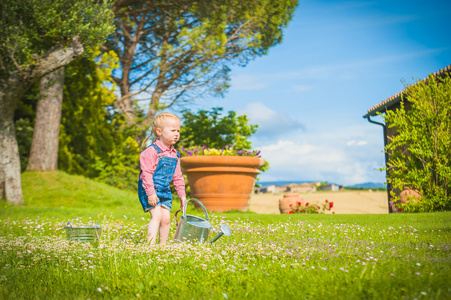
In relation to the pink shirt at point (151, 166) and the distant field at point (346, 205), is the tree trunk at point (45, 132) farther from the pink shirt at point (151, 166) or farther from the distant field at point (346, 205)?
the pink shirt at point (151, 166)

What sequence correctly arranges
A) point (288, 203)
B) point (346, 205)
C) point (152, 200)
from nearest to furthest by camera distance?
1. point (152, 200)
2. point (288, 203)
3. point (346, 205)

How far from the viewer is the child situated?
4.29 meters

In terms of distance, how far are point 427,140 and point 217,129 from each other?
29.5 ft

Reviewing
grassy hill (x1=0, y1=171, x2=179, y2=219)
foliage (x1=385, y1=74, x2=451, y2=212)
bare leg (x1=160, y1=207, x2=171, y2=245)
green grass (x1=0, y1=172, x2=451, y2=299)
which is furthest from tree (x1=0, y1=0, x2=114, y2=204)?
foliage (x1=385, y1=74, x2=451, y2=212)

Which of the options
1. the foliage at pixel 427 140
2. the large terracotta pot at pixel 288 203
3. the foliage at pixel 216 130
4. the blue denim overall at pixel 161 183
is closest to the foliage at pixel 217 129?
the foliage at pixel 216 130

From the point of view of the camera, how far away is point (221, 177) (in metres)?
9.37

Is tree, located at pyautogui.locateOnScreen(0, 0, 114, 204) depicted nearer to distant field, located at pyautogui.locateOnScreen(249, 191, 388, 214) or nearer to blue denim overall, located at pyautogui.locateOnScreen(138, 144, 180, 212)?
blue denim overall, located at pyautogui.locateOnScreen(138, 144, 180, 212)

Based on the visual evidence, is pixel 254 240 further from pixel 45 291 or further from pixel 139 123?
pixel 139 123

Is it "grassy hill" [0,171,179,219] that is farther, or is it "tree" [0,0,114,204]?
"grassy hill" [0,171,179,219]

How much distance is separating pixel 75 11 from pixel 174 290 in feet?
25.5

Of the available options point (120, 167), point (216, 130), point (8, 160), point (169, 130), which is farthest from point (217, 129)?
point (169, 130)

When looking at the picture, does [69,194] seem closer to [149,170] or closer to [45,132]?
[45,132]

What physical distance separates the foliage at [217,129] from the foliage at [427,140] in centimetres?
819

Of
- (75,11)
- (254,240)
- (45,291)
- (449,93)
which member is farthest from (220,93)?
(45,291)
